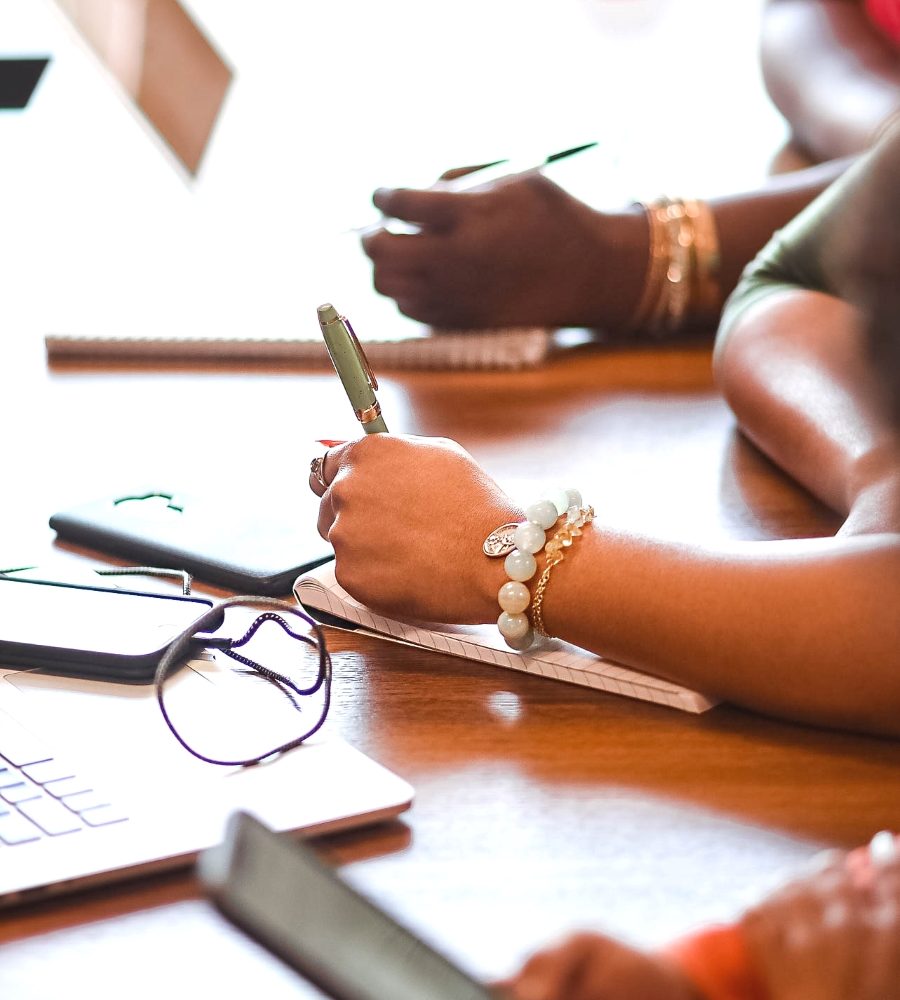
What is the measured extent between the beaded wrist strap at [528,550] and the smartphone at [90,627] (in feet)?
0.51

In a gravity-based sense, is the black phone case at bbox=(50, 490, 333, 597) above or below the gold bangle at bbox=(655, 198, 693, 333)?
below

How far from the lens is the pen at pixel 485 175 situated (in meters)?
1.21

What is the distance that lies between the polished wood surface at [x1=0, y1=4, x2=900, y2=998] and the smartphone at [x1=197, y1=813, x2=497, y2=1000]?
3.4 inches

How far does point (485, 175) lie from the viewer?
1251 millimetres

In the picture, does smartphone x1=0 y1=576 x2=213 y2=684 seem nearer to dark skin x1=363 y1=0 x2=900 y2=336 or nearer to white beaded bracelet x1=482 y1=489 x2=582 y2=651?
white beaded bracelet x1=482 y1=489 x2=582 y2=651

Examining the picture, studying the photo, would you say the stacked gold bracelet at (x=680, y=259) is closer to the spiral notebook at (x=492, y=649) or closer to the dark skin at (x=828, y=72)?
the dark skin at (x=828, y=72)

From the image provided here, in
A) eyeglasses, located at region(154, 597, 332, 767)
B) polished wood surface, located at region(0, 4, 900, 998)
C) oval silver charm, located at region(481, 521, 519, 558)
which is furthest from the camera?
oval silver charm, located at region(481, 521, 519, 558)

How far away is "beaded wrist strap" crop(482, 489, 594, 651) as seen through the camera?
2.25 feet

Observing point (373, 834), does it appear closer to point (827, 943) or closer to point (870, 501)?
point (827, 943)

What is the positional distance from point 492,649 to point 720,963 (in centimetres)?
31

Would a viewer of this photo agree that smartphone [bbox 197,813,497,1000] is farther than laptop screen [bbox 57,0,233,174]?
No

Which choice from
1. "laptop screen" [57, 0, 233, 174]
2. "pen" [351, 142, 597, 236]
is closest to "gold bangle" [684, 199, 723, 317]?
"pen" [351, 142, 597, 236]

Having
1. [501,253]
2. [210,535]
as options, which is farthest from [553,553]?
[501,253]

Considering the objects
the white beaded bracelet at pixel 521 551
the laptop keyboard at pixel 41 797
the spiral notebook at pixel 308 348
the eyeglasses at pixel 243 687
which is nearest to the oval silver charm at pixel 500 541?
the white beaded bracelet at pixel 521 551
